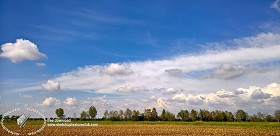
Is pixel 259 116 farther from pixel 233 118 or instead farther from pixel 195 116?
pixel 195 116

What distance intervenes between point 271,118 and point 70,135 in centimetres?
14304

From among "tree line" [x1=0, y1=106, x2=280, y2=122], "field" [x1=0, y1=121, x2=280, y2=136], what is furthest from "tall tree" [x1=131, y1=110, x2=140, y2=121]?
"field" [x1=0, y1=121, x2=280, y2=136]

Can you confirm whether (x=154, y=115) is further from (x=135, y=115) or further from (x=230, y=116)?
(x=230, y=116)

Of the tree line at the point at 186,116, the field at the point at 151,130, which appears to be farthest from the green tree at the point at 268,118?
the field at the point at 151,130

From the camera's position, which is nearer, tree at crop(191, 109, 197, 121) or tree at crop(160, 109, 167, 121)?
tree at crop(160, 109, 167, 121)

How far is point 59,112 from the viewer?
191m

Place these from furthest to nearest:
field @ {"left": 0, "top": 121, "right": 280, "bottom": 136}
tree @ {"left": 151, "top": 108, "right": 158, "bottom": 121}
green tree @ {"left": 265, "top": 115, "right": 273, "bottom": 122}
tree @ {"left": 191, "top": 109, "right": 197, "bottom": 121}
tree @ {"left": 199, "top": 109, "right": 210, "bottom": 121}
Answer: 1. tree @ {"left": 191, "top": 109, "right": 197, "bottom": 121}
2. tree @ {"left": 199, "top": 109, "right": 210, "bottom": 121}
3. tree @ {"left": 151, "top": 108, "right": 158, "bottom": 121}
4. green tree @ {"left": 265, "top": 115, "right": 273, "bottom": 122}
5. field @ {"left": 0, "top": 121, "right": 280, "bottom": 136}

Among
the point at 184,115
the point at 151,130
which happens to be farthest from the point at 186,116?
the point at 151,130

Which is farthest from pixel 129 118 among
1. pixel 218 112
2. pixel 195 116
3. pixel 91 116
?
pixel 218 112

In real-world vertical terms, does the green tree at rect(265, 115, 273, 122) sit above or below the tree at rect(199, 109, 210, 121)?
below

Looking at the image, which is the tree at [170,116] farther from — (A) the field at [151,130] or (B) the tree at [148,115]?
(A) the field at [151,130]

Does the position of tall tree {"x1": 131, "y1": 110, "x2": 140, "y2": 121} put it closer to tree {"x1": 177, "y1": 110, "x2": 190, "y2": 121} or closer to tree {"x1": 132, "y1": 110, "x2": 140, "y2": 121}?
tree {"x1": 132, "y1": 110, "x2": 140, "y2": 121}

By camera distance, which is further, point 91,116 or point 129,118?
point 91,116

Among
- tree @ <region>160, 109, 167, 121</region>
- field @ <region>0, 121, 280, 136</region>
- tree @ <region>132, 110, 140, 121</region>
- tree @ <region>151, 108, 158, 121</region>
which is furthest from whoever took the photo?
tree @ <region>160, 109, 167, 121</region>
